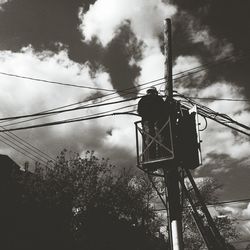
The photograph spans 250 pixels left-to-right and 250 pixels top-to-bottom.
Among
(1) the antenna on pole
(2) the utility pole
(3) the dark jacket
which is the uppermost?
(1) the antenna on pole

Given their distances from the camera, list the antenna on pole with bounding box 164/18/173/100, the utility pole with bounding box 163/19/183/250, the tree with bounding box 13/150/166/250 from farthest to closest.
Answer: the tree with bounding box 13/150/166/250 < the antenna on pole with bounding box 164/18/173/100 < the utility pole with bounding box 163/19/183/250

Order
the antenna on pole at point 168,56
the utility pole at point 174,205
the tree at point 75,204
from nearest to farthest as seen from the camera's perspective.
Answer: the utility pole at point 174,205, the antenna on pole at point 168,56, the tree at point 75,204

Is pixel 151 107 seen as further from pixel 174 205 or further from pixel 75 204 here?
pixel 75 204

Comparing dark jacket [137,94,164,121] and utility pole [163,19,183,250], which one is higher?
dark jacket [137,94,164,121]

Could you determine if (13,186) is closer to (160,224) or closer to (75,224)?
(75,224)

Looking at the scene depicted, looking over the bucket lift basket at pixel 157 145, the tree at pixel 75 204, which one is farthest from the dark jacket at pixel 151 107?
the tree at pixel 75 204

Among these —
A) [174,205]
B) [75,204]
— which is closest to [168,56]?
[174,205]

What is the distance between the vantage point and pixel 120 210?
92.1ft

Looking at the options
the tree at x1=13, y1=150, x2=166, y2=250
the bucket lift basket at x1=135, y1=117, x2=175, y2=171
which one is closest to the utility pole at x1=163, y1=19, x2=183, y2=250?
the bucket lift basket at x1=135, y1=117, x2=175, y2=171

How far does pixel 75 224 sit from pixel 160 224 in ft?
54.8

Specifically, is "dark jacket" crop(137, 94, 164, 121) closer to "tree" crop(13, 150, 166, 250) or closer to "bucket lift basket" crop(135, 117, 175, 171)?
"bucket lift basket" crop(135, 117, 175, 171)

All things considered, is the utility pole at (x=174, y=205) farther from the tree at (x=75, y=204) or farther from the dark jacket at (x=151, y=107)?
the tree at (x=75, y=204)

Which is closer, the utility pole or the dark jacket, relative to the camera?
the dark jacket

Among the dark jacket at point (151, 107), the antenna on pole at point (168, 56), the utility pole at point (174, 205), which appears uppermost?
the antenna on pole at point (168, 56)
